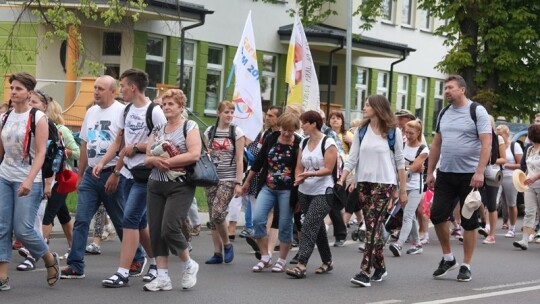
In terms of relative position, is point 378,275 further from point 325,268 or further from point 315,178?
point 315,178

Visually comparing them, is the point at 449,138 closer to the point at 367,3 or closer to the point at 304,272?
the point at 304,272

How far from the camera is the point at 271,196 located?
1279 cm

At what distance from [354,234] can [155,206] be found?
6996 mm

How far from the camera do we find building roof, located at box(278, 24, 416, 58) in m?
40.7

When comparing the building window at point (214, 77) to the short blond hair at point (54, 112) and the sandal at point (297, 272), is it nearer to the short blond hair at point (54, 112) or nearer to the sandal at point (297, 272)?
the short blond hair at point (54, 112)

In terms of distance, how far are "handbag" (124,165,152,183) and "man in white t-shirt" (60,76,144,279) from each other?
205 mm

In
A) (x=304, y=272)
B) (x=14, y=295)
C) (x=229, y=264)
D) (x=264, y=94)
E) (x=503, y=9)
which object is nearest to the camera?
(x=14, y=295)

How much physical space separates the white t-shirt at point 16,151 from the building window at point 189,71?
2712cm


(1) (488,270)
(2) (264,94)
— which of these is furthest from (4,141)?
(2) (264,94)

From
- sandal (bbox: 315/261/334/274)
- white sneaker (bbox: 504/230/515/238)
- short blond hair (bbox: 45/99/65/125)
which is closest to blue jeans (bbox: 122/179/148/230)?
sandal (bbox: 315/261/334/274)

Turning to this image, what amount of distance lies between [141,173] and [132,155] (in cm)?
18

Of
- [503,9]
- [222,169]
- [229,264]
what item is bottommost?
[229,264]

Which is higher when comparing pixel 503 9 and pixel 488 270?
pixel 503 9

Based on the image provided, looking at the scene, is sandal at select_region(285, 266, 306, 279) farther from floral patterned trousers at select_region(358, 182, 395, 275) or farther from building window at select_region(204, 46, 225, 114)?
building window at select_region(204, 46, 225, 114)
